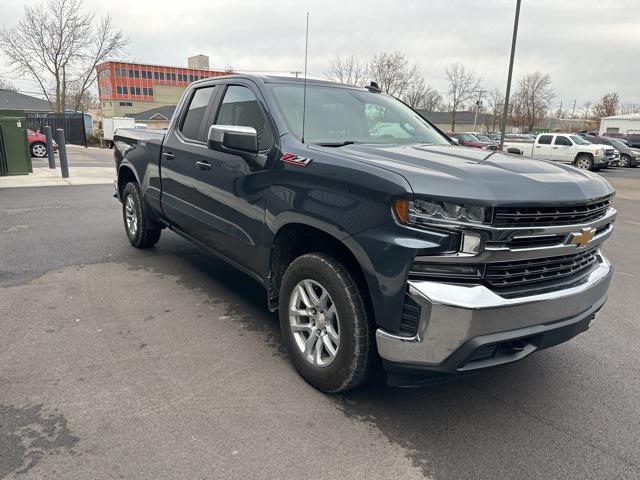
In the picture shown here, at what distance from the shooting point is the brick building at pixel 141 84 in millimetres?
94500

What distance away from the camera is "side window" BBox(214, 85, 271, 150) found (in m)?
3.41

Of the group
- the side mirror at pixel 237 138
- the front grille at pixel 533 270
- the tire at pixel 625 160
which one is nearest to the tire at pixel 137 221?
the side mirror at pixel 237 138

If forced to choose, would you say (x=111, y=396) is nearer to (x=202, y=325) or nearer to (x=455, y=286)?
(x=202, y=325)

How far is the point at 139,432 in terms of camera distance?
2.54 m

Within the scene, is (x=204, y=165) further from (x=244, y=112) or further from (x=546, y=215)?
(x=546, y=215)

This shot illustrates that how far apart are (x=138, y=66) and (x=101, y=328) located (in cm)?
10534

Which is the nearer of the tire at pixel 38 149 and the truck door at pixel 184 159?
the truck door at pixel 184 159

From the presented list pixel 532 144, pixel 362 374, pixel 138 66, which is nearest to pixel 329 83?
pixel 362 374

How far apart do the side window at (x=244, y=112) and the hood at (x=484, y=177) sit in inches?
23.5

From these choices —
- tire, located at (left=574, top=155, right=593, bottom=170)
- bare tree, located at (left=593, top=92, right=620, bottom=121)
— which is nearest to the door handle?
tire, located at (left=574, top=155, right=593, bottom=170)

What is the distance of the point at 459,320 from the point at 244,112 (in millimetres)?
2385

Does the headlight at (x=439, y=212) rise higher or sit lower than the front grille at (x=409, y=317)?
higher

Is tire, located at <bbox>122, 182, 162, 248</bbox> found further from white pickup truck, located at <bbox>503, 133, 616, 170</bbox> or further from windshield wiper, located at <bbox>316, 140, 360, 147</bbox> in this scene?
white pickup truck, located at <bbox>503, 133, 616, 170</bbox>

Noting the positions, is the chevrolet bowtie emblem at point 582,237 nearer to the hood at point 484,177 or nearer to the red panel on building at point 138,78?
the hood at point 484,177
